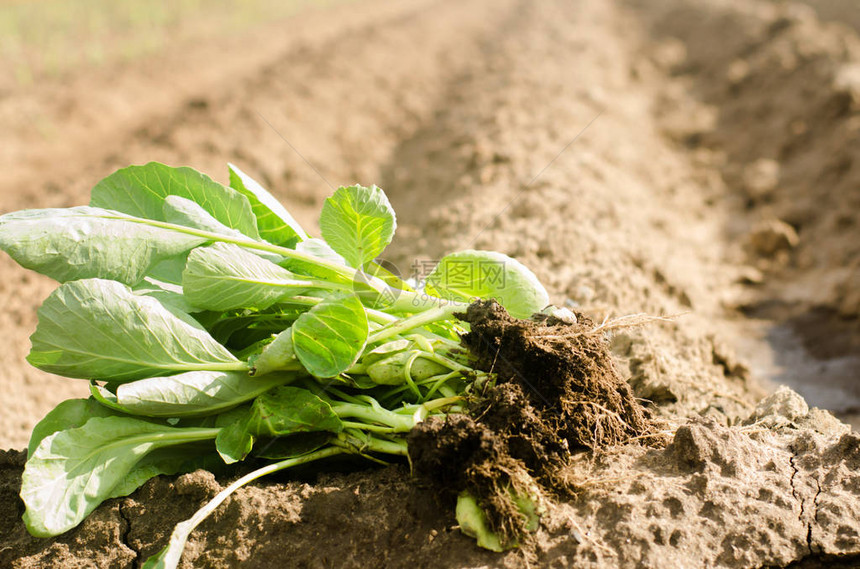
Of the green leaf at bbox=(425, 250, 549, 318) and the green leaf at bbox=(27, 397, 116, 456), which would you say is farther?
the green leaf at bbox=(425, 250, 549, 318)

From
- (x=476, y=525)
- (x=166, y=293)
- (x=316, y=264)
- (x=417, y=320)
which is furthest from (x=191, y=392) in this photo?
(x=476, y=525)

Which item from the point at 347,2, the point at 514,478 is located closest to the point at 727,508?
the point at 514,478

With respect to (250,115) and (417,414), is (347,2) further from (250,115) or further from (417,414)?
(417,414)

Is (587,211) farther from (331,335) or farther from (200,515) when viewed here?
(200,515)

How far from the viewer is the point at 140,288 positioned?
2.19 metres

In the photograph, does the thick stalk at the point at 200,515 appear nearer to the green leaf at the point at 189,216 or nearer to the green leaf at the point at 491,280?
the green leaf at the point at 491,280

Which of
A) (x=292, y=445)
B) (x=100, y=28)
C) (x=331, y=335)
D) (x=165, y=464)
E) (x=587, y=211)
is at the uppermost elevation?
(x=100, y=28)

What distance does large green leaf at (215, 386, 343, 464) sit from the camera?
1.84 metres

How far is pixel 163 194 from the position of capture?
2.19 m

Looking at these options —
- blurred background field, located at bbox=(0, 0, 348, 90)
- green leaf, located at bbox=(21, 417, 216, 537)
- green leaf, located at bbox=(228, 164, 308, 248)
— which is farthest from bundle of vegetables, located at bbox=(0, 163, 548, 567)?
blurred background field, located at bbox=(0, 0, 348, 90)

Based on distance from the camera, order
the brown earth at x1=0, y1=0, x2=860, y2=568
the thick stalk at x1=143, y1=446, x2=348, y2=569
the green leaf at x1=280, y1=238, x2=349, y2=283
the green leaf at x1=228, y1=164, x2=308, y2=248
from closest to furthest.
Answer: the thick stalk at x1=143, y1=446, x2=348, y2=569 → the brown earth at x1=0, y1=0, x2=860, y2=568 → the green leaf at x1=280, y1=238, x2=349, y2=283 → the green leaf at x1=228, y1=164, x2=308, y2=248

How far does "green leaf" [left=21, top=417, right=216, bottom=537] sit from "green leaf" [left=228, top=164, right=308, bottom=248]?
769mm

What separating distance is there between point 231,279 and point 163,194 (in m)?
0.52

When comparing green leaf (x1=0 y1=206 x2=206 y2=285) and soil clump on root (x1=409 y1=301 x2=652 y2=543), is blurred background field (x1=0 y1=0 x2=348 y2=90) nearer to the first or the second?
green leaf (x1=0 y1=206 x2=206 y2=285)
